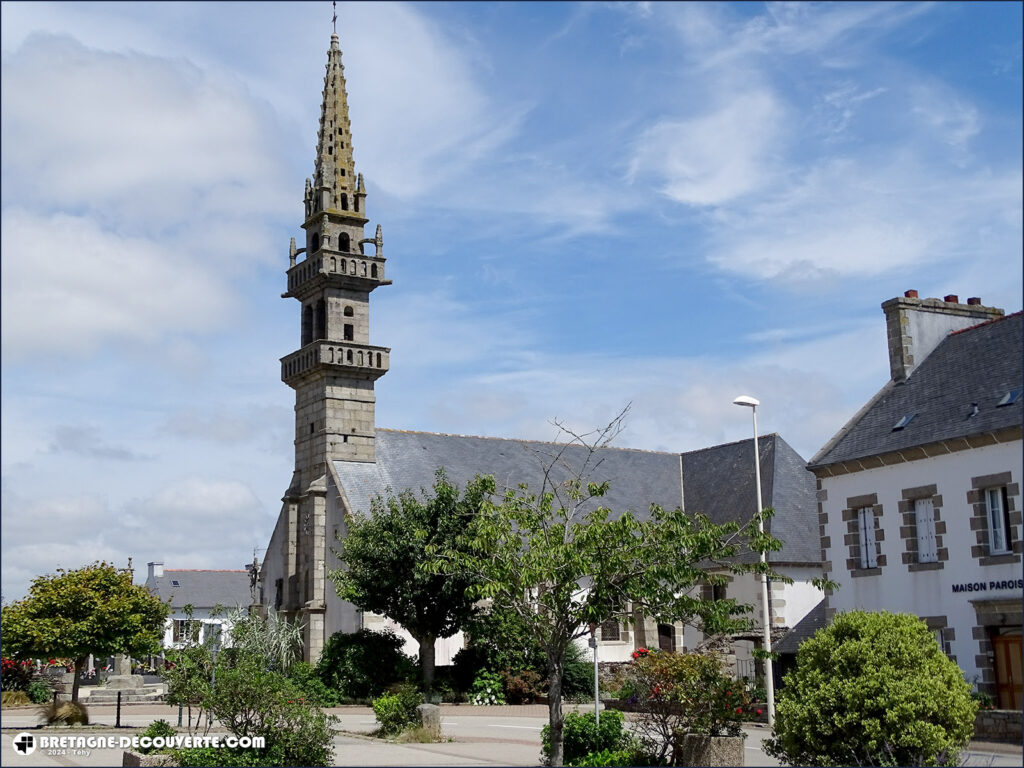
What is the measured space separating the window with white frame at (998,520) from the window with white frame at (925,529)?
1403 mm

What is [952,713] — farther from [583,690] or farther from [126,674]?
[126,674]

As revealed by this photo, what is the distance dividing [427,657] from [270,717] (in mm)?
19536

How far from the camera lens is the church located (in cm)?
4425

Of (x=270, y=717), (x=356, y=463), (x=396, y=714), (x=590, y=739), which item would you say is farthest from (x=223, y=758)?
(x=356, y=463)

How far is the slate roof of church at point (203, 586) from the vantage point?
83500 millimetres

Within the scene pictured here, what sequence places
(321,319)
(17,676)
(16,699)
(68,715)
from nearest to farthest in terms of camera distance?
(68,715)
(16,699)
(17,676)
(321,319)

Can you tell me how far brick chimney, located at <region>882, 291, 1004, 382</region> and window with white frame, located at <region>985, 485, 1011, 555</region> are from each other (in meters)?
5.38

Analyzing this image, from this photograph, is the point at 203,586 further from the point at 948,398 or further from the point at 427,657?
the point at 948,398

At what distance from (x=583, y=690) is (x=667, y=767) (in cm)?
2029

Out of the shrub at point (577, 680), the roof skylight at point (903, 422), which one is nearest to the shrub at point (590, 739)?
the roof skylight at point (903, 422)

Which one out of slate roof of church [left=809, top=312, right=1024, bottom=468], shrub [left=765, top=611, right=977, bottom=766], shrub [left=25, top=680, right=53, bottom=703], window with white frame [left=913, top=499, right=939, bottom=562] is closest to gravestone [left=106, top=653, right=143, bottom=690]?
shrub [left=25, top=680, right=53, bottom=703]

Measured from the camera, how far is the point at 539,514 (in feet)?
56.3

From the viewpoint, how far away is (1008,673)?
2305 centimetres

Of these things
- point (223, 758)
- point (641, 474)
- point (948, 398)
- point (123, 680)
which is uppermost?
point (641, 474)
